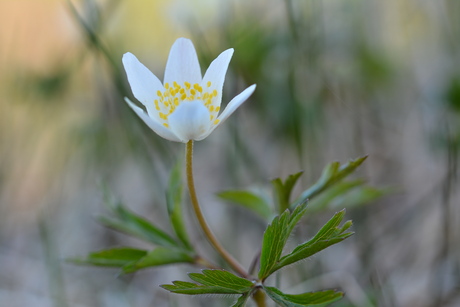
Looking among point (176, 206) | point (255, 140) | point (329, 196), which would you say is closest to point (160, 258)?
point (176, 206)

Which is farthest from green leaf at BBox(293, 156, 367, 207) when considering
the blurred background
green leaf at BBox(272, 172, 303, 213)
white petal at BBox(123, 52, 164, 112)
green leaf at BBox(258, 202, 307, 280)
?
the blurred background

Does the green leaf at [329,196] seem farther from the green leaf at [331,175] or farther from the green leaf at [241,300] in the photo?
the green leaf at [241,300]

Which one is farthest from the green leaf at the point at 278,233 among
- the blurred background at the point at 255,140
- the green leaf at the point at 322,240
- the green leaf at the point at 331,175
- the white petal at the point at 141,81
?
the blurred background at the point at 255,140

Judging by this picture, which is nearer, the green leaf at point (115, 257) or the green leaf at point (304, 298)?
the green leaf at point (304, 298)

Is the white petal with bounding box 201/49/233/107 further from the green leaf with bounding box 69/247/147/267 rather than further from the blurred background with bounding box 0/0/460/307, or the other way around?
the blurred background with bounding box 0/0/460/307

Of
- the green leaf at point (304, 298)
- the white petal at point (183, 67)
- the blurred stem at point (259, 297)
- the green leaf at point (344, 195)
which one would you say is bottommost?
the green leaf at point (304, 298)

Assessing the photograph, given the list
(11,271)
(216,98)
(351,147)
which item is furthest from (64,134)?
(216,98)

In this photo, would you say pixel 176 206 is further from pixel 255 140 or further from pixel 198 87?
pixel 255 140
